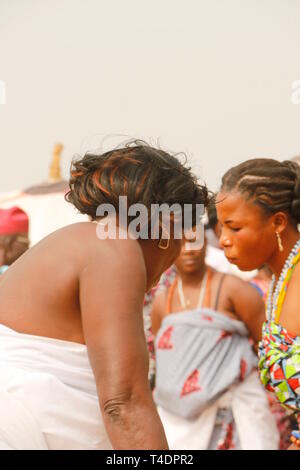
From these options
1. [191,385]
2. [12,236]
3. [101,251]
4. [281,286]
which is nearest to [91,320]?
[101,251]

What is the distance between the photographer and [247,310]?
5000 mm

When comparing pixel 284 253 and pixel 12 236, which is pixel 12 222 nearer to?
pixel 12 236

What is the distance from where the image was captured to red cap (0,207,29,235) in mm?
4594

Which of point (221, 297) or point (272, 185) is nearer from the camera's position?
point (272, 185)

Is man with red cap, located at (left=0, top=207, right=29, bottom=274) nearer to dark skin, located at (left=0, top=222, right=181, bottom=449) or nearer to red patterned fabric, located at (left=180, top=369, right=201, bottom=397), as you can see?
red patterned fabric, located at (left=180, top=369, right=201, bottom=397)

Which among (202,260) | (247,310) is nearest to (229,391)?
(247,310)

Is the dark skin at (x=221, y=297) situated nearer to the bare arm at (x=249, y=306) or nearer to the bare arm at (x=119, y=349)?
the bare arm at (x=249, y=306)

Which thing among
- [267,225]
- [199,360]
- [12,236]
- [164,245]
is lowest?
[199,360]

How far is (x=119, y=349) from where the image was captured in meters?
1.96

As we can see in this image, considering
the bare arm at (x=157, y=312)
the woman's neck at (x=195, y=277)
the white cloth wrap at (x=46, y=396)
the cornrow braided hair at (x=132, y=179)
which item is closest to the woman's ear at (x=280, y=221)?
the cornrow braided hair at (x=132, y=179)

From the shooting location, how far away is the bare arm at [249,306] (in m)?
4.96

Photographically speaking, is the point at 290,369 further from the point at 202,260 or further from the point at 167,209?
the point at 202,260

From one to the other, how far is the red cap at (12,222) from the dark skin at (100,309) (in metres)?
2.40

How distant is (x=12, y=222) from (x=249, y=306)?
1.70 metres
